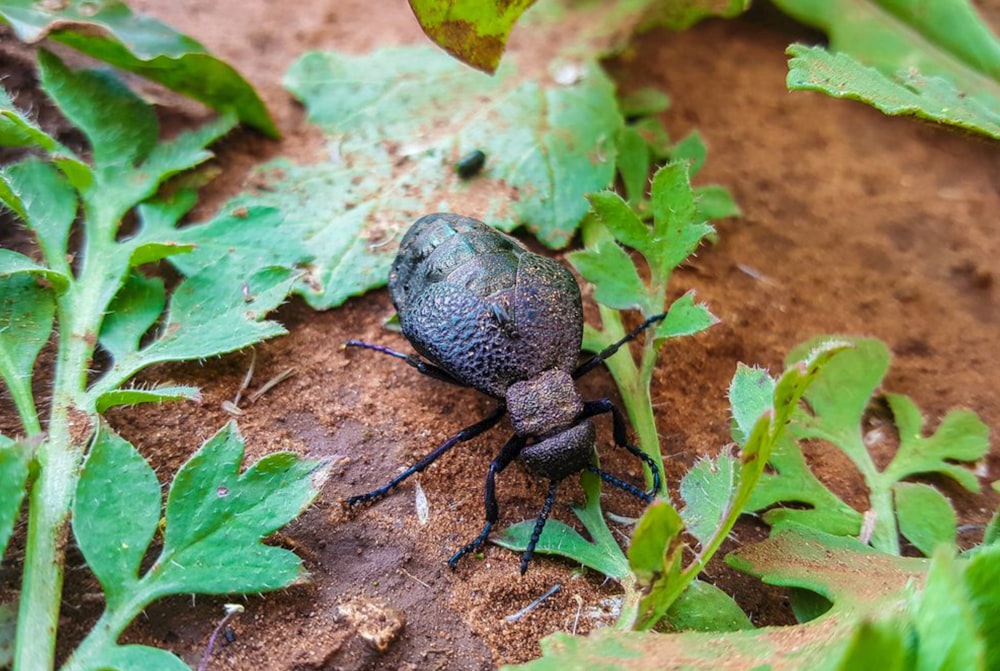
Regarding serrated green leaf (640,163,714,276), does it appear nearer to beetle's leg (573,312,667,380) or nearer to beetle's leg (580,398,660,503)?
beetle's leg (573,312,667,380)

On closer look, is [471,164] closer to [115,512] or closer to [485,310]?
[485,310]

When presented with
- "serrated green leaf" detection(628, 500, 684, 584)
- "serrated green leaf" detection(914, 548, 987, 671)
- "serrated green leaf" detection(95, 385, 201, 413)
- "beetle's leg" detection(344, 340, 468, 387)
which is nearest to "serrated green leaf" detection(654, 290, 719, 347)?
"beetle's leg" detection(344, 340, 468, 387)

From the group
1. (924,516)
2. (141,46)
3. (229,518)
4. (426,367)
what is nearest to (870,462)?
(924,516)

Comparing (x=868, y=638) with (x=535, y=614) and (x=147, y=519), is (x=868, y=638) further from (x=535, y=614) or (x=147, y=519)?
(x=147, y=519)

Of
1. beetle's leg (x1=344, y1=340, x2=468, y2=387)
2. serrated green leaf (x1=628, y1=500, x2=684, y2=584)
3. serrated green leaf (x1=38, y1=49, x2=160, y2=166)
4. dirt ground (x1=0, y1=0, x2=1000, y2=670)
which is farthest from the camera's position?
serrated green leaf (x1=38, y1=49, x2=160, y2=166)

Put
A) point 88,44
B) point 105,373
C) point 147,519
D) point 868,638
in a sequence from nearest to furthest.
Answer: point 868,638 → point 147,519 → point 105,373 → point 88,44

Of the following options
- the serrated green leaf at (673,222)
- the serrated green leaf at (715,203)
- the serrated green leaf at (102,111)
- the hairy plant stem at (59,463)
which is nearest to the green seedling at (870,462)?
the serrated green leaf at (673,222)

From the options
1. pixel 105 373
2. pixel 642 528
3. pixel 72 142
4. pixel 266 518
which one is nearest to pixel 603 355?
pixel 642 528
